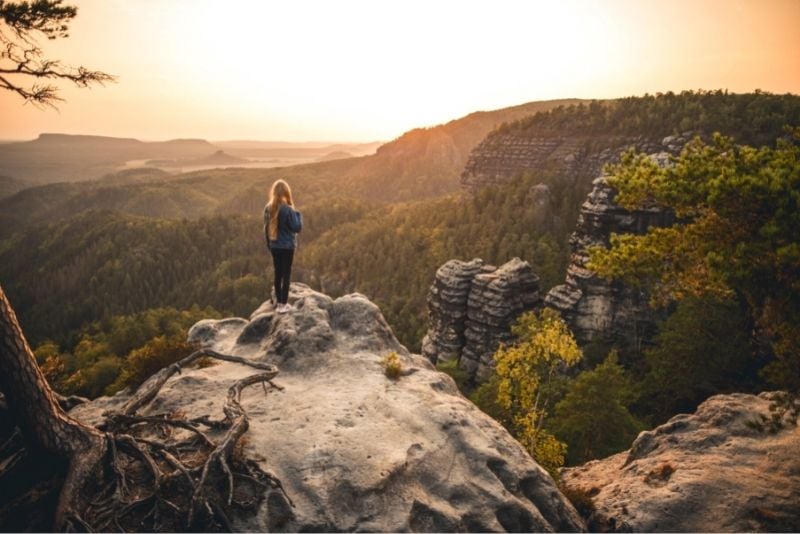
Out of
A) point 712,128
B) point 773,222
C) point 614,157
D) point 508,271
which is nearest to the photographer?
→ point 773,222

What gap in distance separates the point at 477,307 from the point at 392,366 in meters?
42.9

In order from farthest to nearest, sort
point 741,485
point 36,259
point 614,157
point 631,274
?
1. point 36,259
2. point 614,157
3. point 631,274
4. point 741,485

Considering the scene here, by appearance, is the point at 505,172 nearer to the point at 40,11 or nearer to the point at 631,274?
the point at 631,274

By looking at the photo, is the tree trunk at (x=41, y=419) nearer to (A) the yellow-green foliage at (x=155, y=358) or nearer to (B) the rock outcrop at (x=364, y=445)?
(B) the rock outcrop at (x=364, y=445)

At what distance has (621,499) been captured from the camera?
11094mm

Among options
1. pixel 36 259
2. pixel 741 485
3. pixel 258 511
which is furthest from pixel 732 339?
pixel 36 259

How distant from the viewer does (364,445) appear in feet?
29.8

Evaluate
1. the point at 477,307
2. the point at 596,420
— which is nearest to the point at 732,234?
the point at 596,420

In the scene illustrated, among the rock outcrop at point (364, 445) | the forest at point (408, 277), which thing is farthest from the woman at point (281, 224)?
the forest at point (408, 277)

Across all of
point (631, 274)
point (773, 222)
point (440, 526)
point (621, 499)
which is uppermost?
point (773, 222)

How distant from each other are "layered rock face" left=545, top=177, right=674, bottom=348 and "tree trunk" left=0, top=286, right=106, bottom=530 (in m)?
47.9

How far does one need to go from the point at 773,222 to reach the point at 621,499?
7804mm

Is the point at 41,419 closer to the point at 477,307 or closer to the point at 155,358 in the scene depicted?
the point at 155,358

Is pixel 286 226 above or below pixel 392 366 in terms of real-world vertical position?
above
